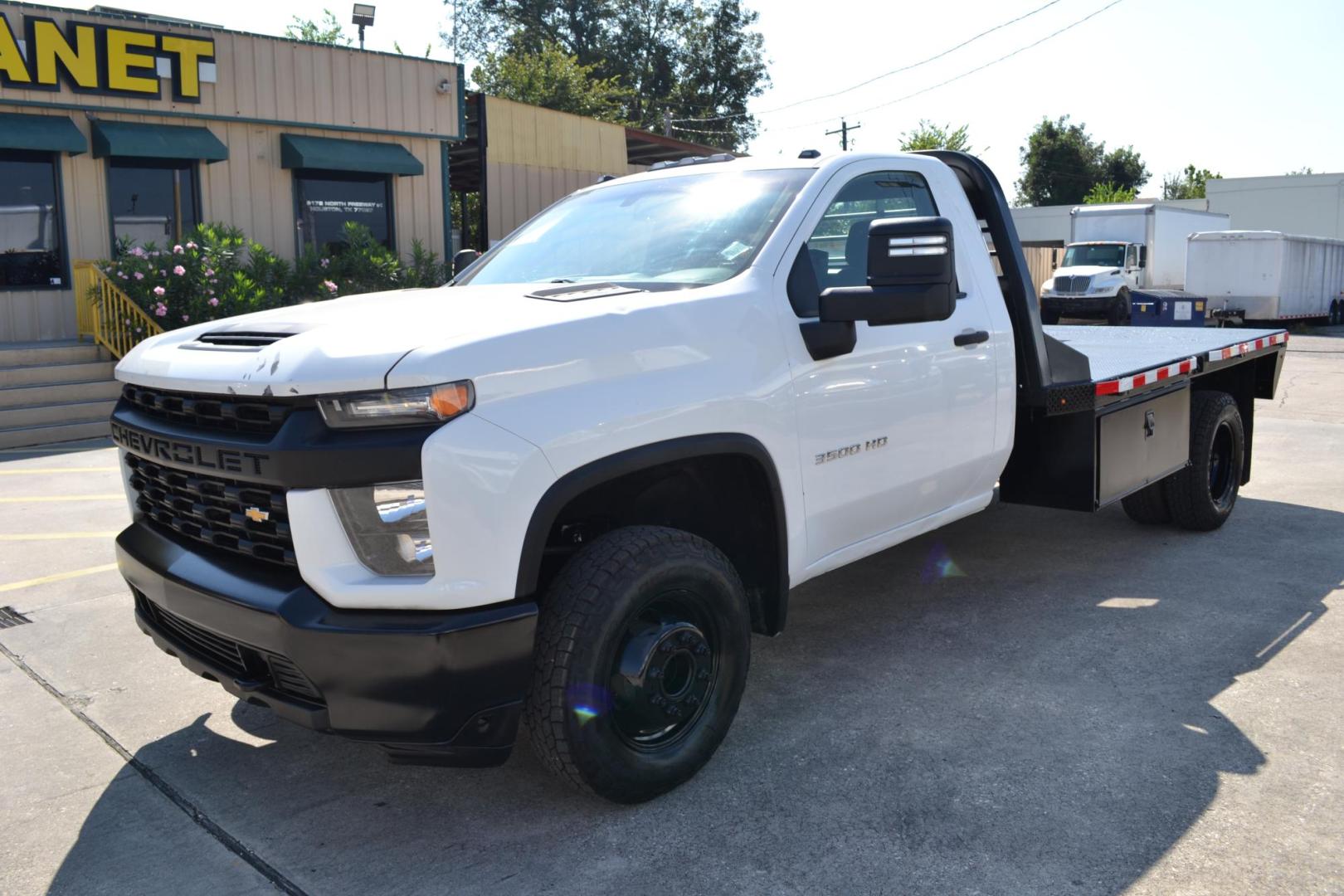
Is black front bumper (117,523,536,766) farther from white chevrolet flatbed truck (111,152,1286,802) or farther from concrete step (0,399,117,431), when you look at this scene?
concrete step (0,399,117,431)

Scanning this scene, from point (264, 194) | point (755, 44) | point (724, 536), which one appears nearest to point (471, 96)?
point (264, 194)

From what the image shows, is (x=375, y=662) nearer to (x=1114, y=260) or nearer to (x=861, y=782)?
(x=861, y=782)

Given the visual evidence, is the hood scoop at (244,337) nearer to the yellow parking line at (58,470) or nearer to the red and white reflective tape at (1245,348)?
the red and white reflective tape at (1245,348)

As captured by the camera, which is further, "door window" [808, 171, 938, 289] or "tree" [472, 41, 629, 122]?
"tree" [472, 41, 629, 122]

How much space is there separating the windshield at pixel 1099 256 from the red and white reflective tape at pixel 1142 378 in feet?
75.3

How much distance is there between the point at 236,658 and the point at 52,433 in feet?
33.3

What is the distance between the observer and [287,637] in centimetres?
272

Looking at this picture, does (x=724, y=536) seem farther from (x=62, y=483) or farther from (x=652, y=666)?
(x=62, y=483)

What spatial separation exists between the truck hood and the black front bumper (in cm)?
52

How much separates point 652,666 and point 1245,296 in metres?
28.0

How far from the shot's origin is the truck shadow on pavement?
294 cm

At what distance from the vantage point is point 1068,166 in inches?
2830

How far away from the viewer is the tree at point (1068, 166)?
71.9m

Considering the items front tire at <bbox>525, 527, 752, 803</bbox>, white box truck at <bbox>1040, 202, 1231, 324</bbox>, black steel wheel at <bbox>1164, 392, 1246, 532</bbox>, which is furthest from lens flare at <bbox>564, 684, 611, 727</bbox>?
white box truck at <bbox>1040, 202, 1231, 324</bbox>
